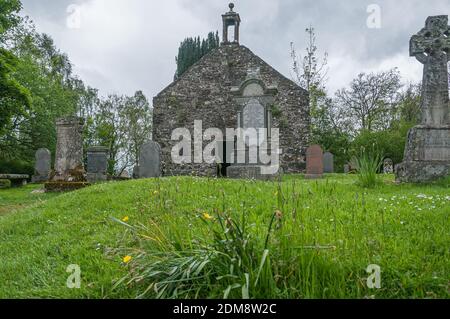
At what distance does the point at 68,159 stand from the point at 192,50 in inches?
668

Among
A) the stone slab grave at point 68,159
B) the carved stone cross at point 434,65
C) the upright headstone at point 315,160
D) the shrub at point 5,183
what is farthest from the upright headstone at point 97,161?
the carved stone cross at point 434,65

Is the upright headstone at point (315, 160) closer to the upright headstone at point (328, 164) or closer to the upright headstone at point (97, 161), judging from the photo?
the upright headstone at point (328, 164)

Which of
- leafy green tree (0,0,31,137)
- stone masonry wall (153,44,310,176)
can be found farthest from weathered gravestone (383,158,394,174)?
leafy green tree (0,0,31,137)

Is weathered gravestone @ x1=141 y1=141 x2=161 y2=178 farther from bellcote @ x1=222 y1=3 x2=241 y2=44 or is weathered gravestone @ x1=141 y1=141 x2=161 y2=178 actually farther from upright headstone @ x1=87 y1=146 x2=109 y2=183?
bellcote @ x1=222 y1=3 x2=241 y2=44

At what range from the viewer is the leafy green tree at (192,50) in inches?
1059

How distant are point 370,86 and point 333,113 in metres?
3.62

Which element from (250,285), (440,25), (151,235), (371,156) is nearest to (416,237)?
(250,285)

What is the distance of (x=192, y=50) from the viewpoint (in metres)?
27.0

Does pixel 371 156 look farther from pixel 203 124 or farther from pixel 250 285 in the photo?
pixel 203 124

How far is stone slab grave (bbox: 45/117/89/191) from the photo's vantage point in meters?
11.6

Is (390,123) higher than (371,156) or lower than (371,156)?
higher

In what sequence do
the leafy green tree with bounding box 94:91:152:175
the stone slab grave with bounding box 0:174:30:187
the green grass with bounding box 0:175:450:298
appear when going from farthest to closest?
the leafy green tree with bounding box 94:91:152:175, the stone slab grave with bounding box 0:174:30:187, the green grass with bounding box 0:175:450:298

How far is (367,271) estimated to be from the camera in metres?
2.47
